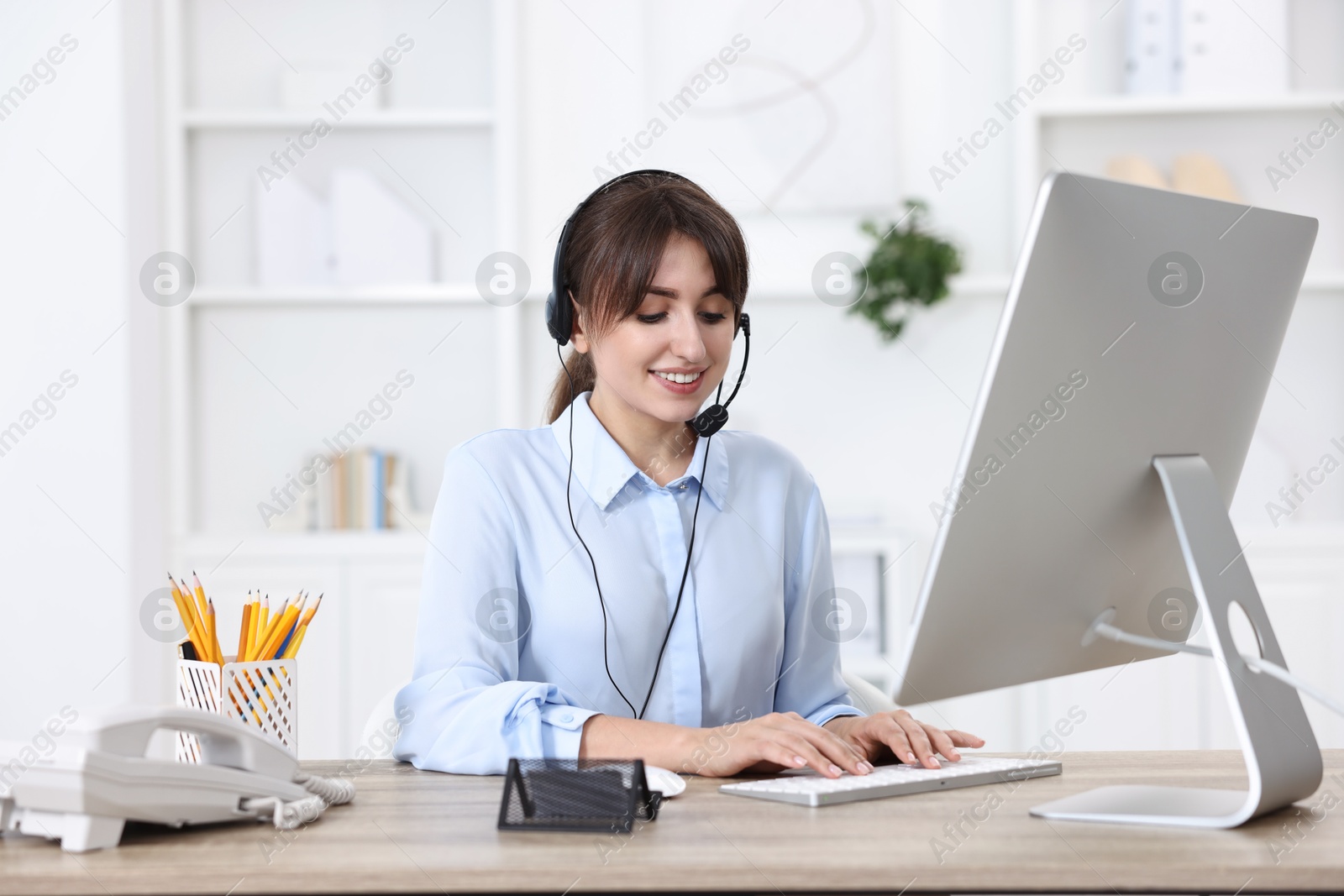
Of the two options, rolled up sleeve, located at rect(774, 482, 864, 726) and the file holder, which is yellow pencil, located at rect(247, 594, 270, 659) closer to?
the file holder

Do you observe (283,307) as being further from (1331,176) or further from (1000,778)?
(1331,176)

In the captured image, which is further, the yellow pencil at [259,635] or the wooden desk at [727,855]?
the yellow pencil at [259,635]

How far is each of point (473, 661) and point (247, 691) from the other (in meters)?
0.24

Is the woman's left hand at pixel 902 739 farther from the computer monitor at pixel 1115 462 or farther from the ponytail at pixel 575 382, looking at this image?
the ponytail at pixel 575 382

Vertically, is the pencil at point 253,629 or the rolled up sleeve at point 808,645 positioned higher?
the pencil at point 253,629

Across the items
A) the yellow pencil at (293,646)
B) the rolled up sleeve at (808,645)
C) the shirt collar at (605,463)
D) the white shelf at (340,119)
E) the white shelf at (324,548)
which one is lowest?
the white shelf at (324,548)

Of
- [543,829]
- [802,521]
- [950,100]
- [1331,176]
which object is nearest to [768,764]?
[543,829]

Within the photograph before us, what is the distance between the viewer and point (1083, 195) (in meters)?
0.83

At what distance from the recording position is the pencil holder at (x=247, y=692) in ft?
3.63

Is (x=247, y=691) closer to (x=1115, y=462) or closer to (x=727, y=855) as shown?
(x=727, y=855)

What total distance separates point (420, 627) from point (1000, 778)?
2.10ft

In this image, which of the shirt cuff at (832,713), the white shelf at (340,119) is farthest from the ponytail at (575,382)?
the white shelf at (340,119)

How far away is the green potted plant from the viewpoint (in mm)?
→ 3068

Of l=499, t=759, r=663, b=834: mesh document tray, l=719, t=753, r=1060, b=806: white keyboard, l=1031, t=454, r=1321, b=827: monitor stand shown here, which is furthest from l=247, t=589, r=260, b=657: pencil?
→ l=1031, t=454, r=1321, b=827: monitor stand
